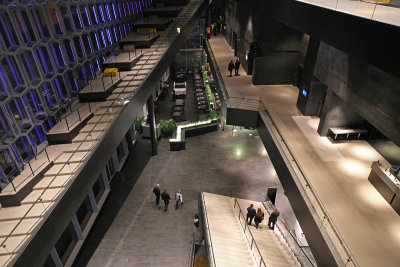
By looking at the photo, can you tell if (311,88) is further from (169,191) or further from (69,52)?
(69,52)

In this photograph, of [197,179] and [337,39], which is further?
[197,179]

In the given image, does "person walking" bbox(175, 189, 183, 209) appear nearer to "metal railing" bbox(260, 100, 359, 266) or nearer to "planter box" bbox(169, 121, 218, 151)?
"planter box" bbox(169, 121, 218, 151)

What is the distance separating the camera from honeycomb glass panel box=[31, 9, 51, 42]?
873 cm

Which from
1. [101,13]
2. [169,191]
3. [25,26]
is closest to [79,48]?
[101,13]

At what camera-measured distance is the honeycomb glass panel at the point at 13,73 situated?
7703 mm

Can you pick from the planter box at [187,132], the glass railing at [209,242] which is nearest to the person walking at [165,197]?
the glass railing at [209,242]

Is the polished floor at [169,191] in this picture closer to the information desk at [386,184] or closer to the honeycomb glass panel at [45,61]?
the information desk at [386,184]

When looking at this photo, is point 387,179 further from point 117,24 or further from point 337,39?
point 117,24

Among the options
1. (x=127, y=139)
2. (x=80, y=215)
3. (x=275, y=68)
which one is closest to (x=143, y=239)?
(x=80, y=215)

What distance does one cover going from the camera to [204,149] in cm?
1686

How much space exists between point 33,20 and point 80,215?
7942 millimetres

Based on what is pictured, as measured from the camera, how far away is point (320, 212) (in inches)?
288

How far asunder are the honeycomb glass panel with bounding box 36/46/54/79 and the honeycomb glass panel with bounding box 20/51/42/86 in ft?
1.35

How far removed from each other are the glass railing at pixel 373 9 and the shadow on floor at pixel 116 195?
12123 mm
